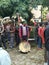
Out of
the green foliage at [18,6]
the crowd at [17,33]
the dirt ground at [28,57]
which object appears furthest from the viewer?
the green foliage at [18,6]

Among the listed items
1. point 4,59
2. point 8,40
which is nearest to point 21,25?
point 8,40

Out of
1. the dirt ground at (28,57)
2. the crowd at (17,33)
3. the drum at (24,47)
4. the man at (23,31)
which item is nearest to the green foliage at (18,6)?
the crowd at (17,33)

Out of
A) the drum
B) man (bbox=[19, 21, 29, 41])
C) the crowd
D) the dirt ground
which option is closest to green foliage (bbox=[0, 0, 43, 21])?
the crowd

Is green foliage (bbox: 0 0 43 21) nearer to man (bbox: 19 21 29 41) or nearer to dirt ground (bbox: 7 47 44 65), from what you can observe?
man (bbox: 19 21 29 41)

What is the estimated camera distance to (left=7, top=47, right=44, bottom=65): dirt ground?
11820 mm

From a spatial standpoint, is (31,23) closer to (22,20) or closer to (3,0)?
(22,20)

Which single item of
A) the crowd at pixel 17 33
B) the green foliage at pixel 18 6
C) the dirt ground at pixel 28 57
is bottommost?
the dirt ground at pixel 28 57

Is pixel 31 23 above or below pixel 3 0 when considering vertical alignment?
below

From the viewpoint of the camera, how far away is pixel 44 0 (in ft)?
50.8

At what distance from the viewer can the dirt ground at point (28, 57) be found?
38.8 feet

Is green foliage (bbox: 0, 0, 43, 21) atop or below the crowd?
atop

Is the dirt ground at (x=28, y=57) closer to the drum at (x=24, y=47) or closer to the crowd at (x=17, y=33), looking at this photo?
the drum at (x=24, y=47)

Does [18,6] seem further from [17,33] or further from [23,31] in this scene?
[23,31]

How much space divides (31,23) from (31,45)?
1619 mm
